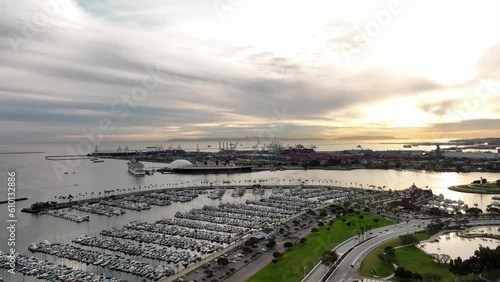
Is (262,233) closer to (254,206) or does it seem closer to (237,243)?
(237,243)

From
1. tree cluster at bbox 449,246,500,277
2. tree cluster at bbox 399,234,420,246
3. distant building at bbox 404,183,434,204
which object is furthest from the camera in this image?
distant building at bbox 404,183,434,204

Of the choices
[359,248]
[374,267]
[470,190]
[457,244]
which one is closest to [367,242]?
[359,248]

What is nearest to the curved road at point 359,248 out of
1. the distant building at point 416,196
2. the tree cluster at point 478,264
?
the tree cluster at point 478,264

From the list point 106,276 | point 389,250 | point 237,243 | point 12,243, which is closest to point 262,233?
point 237,243

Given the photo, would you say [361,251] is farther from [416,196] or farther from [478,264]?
[416,196]

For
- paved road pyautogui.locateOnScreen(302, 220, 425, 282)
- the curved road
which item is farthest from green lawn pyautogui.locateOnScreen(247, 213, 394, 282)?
the curved road

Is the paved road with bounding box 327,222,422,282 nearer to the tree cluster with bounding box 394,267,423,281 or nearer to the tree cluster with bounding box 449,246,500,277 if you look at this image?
the tree cluster with bounding box 394,267,423,281

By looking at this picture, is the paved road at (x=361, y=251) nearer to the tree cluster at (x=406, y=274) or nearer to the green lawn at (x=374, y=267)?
the green lawn at (x=374, y=267)
